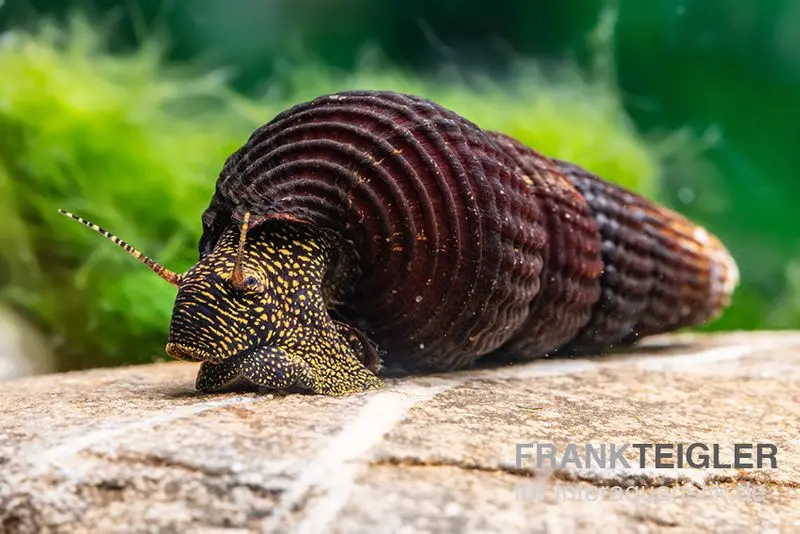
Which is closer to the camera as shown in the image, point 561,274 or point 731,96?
point 561,274

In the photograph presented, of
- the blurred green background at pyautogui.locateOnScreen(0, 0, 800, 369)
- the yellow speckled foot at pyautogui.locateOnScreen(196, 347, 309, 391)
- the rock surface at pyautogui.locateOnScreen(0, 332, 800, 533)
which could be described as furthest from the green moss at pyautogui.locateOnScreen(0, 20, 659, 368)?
the rock surface at pyautogui.locateOnScreen(0, 332, 800, 533)

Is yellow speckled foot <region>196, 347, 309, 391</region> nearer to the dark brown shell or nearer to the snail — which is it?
the snail

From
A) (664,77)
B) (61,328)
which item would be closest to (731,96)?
(664,77)

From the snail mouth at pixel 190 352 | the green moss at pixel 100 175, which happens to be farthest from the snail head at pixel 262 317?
the green moss at pixel 100 175

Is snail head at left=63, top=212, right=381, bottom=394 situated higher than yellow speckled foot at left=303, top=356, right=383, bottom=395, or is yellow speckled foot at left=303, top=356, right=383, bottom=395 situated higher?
snail head at left=63, top=212, right=381, bottom=394

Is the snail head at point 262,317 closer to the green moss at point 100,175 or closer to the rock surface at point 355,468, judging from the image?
the rock surface at point 355,468

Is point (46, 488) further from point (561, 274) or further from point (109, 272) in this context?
point (109, 272)
